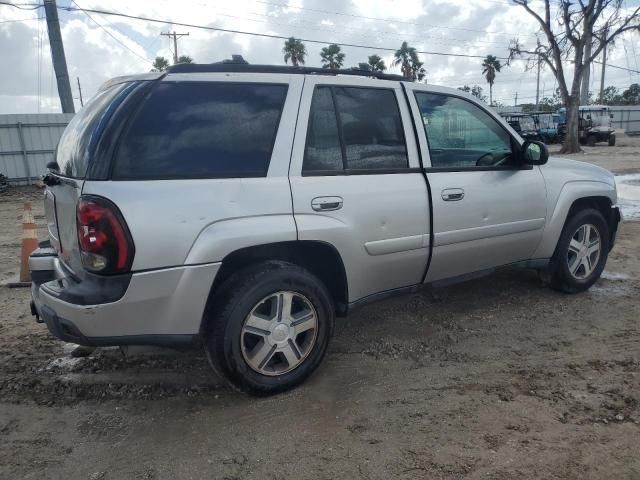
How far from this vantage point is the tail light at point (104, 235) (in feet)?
8.23

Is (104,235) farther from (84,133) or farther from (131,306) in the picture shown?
(84,133)

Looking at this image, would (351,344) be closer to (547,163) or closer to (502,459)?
(502,459)

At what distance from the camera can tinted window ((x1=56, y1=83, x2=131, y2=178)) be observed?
2.73 m

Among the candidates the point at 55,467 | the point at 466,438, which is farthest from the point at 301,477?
the point at 55,467

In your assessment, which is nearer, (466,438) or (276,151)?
(466,438)

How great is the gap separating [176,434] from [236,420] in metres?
0.32

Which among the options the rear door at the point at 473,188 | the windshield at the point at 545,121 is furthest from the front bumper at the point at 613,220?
the windshield at the point at 545,121

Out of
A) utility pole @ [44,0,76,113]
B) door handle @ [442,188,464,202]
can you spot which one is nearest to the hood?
door handle @ [442,188,464,202]

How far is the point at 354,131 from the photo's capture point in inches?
131

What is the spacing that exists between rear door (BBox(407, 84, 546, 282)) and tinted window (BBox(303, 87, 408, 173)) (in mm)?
220

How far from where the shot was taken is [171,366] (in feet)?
11.6

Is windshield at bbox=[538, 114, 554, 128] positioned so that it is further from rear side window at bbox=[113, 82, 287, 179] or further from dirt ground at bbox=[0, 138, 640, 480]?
rear side window at bbox=[113, 82, 287, 179]

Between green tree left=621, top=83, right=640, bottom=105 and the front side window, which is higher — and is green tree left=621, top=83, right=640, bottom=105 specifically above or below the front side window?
above

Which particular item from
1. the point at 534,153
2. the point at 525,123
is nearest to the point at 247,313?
the point at 534,153
